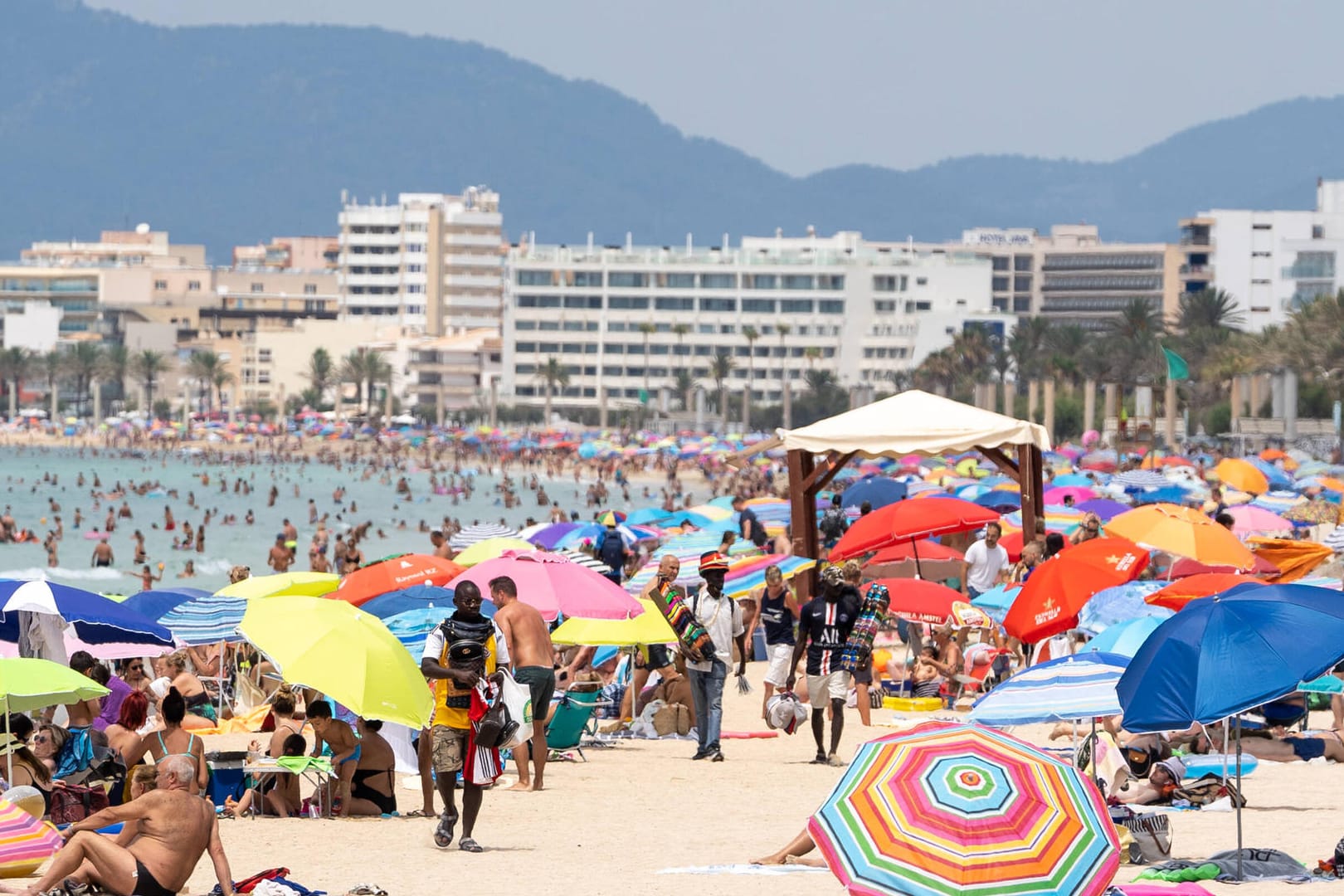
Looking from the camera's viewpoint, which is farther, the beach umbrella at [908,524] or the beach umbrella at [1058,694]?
the beach umbrella at [908,524]

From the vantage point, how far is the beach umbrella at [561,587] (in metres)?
12.1

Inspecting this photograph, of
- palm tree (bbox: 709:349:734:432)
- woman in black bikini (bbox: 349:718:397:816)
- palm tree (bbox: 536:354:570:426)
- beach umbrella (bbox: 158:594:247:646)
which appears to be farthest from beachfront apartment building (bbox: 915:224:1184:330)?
woman in black bikini (bbox: 349:718:397:816)

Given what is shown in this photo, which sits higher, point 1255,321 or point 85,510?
point 1255,321

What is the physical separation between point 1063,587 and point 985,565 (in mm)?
4751

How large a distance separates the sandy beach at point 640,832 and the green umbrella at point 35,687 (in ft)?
3.25

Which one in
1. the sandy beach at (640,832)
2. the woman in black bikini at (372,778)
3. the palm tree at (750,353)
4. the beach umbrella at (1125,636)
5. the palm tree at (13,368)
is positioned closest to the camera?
the sandy beach at (640,832)

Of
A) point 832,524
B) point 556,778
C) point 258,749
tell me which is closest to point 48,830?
point 258,749

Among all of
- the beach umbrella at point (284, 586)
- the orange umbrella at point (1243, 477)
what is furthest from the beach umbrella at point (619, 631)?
the orange umbrella at point (1243, 477)

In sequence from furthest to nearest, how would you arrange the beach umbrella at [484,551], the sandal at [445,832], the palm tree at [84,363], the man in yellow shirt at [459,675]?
the palm tree at [84,363] → the beach umbrella at [484,551] → the sandal at [445,832] → the man in yellow shirt at [459,675]

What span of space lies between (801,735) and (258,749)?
14.3 feet

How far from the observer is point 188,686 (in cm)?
1309

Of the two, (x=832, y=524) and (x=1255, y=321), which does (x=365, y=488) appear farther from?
(x=832, y=524)

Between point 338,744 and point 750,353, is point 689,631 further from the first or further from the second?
point 750,353

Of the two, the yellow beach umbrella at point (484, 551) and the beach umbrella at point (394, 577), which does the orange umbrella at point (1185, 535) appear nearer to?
the yellow beach umbrella at point (484, 551)
